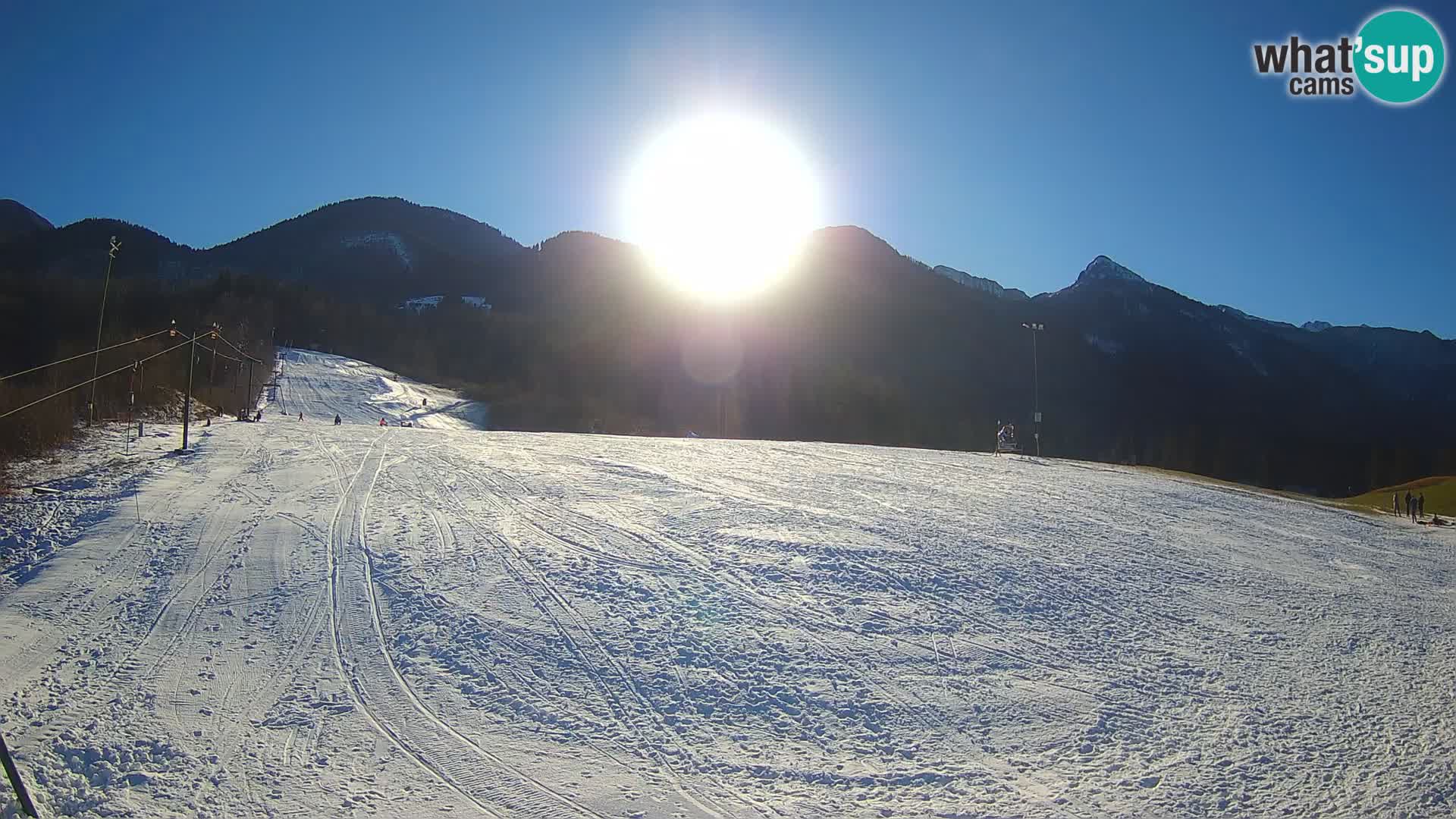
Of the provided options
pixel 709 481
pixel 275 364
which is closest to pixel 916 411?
pixel 275 364

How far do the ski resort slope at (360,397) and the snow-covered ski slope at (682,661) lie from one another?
3809 cm

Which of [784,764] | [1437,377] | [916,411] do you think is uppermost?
[1437,377]

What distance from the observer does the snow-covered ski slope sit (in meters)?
5.02

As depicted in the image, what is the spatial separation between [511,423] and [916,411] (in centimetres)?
5168

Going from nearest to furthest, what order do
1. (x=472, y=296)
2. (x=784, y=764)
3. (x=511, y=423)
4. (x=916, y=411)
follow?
(x=784, y=764), (x=511, y=423), (x=916, y=411), (x=472, y=296)

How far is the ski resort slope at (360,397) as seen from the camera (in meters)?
52.6

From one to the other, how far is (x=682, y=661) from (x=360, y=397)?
59347 millimetres

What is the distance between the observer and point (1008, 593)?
30.3 ft

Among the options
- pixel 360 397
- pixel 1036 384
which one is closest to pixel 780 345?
pixel 1036 384

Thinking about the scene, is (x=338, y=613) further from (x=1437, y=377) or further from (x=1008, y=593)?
(x=1437, y=377)

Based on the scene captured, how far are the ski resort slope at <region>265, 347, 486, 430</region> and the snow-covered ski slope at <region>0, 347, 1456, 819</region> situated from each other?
38.1 m

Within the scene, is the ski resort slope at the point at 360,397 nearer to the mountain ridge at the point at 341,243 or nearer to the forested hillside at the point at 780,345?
the forested hillside at the point at 780,345

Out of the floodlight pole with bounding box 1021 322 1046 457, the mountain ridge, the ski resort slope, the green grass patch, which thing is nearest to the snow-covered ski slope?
the floodlight pole with bounding box 1021 322 1046 457

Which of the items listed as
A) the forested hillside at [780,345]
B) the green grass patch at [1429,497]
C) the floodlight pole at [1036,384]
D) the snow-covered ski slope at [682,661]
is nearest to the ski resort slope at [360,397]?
the forested hillside at [780,345]
